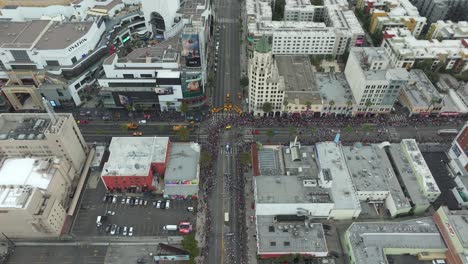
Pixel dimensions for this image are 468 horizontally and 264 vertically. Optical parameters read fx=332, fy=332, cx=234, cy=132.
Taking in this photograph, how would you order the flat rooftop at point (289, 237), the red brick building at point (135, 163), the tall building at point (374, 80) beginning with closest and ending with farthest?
the flat rooftop at point (289, 237)
the red brick building at point (135, 163)
the tall building at point (374, 80)

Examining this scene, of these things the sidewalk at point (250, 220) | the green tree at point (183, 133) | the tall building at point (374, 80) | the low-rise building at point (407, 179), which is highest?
the tall building at point (374, 80)

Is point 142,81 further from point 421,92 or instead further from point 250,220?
point 421,92

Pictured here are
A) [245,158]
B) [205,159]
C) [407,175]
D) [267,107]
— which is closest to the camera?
[407,175]

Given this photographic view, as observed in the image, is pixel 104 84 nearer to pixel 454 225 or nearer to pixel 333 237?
pixel 333 237

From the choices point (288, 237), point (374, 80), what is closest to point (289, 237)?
point (288, 237)

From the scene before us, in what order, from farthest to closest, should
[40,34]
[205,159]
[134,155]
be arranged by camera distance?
[40,34]
[205,159]
[134,155]

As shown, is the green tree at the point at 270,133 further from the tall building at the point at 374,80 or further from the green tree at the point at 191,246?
the green tree at the point at 191,246

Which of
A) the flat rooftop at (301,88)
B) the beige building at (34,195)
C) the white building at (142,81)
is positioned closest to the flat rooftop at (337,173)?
the flat rooftop at (301,88)
